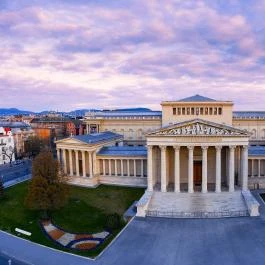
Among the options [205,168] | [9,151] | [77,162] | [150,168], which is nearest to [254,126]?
[205,168]

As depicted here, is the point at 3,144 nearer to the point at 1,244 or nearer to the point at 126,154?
the point at 126,154

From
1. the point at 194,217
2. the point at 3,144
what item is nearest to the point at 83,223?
the point at 194,217

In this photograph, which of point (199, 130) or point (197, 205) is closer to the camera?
point (197, 205)

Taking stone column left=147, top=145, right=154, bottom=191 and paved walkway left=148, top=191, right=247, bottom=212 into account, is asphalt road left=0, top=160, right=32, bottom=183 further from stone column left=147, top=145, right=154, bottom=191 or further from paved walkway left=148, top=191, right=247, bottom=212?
paved walkway left=148, top=191, right=247, bottom=212

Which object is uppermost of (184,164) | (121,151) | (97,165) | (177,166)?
(121,151)

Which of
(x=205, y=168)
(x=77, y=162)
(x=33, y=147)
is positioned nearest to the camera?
(x=205, y=168)

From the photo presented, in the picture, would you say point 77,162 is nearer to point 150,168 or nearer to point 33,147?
point 150,168

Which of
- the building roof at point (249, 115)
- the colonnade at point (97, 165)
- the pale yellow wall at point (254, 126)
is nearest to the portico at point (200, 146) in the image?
the colonnade at point (97, 165)
